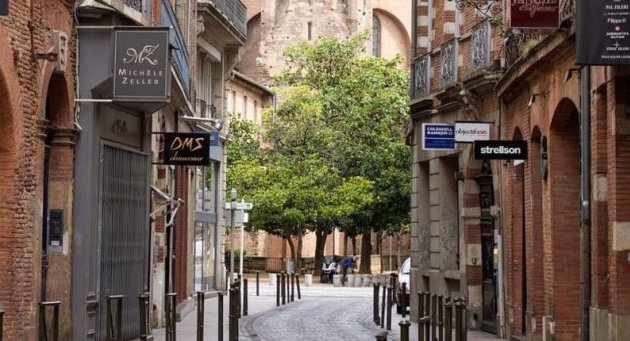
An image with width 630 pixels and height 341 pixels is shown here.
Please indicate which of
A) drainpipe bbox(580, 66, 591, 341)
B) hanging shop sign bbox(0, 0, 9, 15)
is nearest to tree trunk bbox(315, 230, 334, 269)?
drainpipe bbox(580, 66, 591, 341)

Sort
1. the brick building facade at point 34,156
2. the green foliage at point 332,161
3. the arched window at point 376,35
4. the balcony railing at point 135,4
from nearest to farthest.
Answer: the brick building facade at point 34,156, the balcony railing at point 135,4, the green foliage at point 332,161, the arched window at point 376,35

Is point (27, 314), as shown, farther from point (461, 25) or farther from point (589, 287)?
point (461, 25)

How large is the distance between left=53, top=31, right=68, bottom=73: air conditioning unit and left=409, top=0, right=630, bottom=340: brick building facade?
6.47m

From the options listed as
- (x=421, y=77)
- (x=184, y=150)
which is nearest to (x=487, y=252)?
(x=421, y=77)

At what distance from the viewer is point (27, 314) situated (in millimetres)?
18188

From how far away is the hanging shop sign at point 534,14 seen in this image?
19906 millimetres

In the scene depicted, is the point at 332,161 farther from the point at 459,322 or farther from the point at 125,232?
the point at 459,322

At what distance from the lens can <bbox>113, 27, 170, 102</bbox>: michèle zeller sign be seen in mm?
20188

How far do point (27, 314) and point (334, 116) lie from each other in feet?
174

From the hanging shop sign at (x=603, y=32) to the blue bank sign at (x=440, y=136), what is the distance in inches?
410

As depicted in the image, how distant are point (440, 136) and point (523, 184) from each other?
6.54 feet

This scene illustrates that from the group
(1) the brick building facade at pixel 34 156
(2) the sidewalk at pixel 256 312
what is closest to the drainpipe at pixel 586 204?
(1) the brick building facade at pixel 34 156

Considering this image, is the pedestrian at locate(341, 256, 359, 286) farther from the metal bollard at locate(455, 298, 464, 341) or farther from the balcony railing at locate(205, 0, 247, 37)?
the metal bollard at locate(455, 298, 464, 341)

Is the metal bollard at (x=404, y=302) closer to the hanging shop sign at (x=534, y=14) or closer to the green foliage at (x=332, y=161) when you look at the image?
the hanging shop sign at (x=534, y=14)
